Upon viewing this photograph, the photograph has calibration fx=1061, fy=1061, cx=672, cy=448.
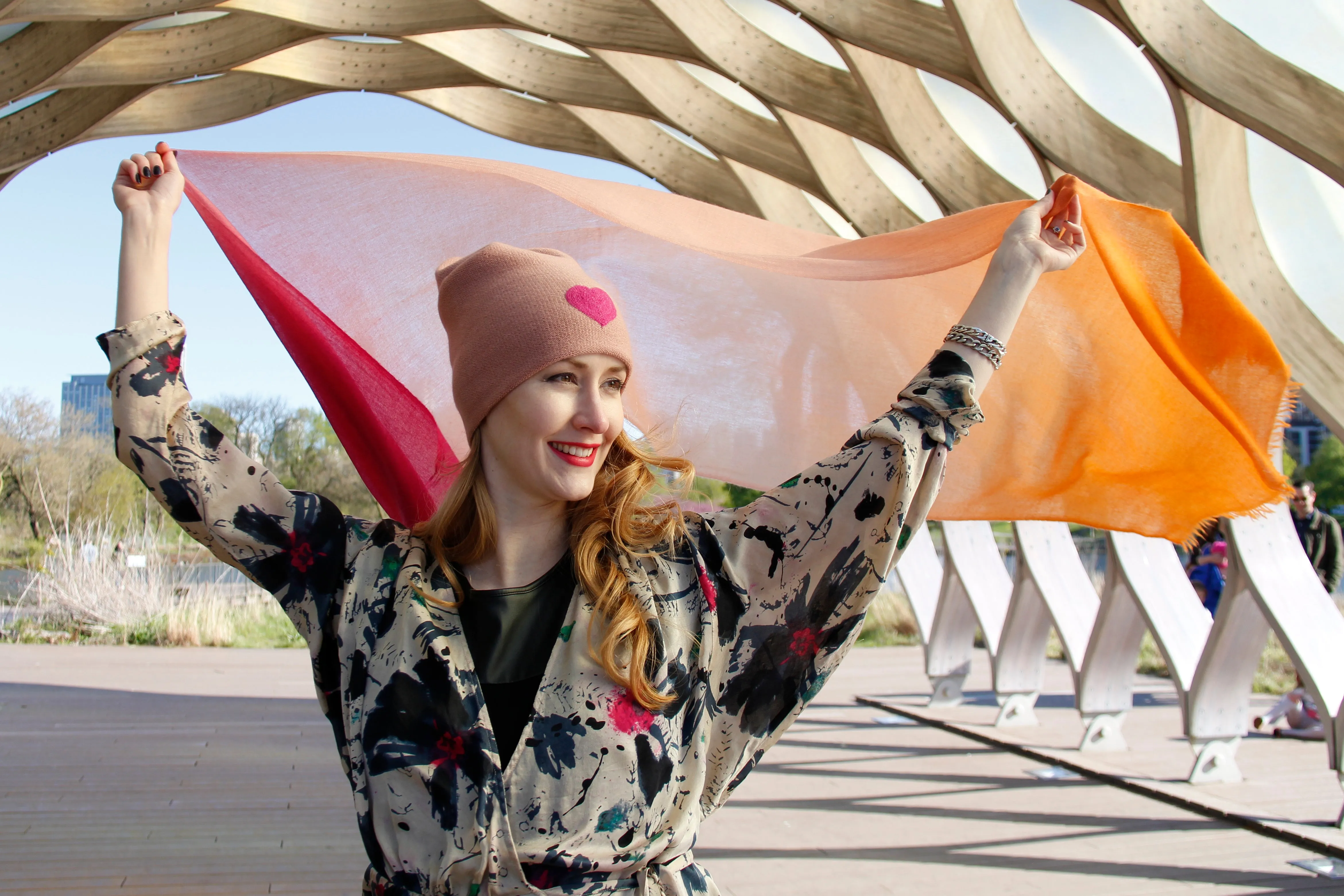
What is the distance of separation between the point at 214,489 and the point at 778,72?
695cm

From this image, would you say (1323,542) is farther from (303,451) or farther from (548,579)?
(303,451)

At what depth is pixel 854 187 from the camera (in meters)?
9.26

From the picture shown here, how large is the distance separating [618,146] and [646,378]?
8.21 meters

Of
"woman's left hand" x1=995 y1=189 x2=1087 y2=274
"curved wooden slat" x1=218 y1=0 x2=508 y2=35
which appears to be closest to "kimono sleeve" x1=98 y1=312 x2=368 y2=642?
"woman's left hand" x1=995 y1=189 x2=1087 y2=274

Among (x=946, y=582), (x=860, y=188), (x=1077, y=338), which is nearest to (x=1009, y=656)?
(x=946, y=582)

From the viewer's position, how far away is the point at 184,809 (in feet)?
19.8

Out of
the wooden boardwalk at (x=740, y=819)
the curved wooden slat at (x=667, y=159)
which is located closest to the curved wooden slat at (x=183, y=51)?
the curved wooden slat at (x=667, y=159)

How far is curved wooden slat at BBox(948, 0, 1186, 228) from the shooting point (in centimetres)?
588

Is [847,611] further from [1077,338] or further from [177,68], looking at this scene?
[177,68]

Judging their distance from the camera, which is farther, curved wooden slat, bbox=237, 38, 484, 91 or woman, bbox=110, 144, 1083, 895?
curved wooden slat, bbox=237, 38, 484, 91

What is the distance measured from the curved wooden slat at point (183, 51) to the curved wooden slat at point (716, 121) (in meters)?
2.80

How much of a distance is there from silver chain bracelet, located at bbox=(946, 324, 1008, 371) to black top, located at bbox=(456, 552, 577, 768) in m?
0.73

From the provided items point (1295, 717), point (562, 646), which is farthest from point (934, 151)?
point (562, 646)

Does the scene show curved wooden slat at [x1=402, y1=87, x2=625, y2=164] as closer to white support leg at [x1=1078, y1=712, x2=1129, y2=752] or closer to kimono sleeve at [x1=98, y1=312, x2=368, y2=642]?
white support leg at [x1=1078, y1=712, x2=1129, y2=752]
